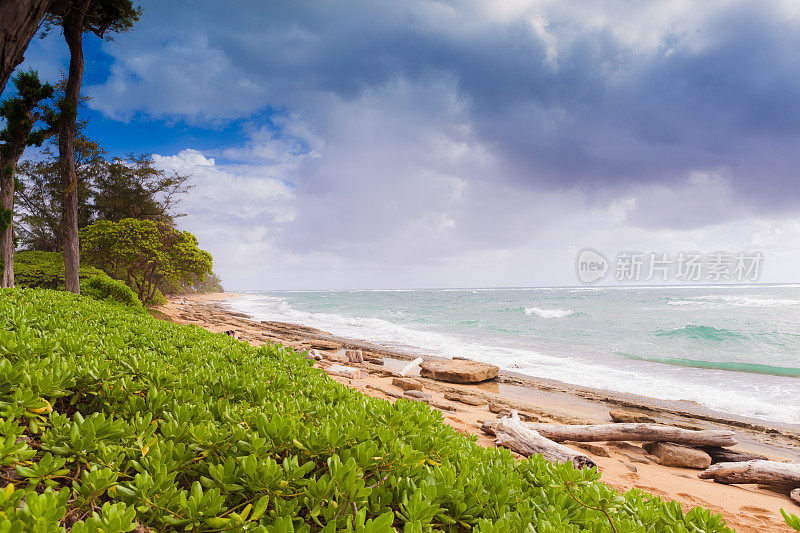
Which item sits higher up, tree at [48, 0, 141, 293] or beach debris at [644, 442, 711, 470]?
tree at [48, 0, 141, 293]

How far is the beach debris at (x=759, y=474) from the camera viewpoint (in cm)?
523

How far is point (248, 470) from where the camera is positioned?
5.15ft

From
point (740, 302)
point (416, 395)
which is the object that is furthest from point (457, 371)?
point (740, 302)

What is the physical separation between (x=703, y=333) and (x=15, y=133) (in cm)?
3674

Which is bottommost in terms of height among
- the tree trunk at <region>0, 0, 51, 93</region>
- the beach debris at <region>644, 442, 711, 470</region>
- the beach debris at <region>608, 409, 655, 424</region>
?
the beach debris at <region>608, 409, 655, 424</region>

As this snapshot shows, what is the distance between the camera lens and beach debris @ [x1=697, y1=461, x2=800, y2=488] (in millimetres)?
5227

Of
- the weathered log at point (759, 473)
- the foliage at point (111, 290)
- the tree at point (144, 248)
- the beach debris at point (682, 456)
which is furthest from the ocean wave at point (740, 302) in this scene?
the foliage at point (111, 290)

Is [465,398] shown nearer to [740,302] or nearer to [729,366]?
[729,366]

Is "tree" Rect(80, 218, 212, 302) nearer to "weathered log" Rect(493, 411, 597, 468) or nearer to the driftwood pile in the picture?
the driftwood pile

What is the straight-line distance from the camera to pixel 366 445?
1.87m

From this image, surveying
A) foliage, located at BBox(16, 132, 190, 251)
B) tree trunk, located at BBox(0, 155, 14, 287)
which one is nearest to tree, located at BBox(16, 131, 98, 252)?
foliage, located at BBox(16, 132, 190, 251)

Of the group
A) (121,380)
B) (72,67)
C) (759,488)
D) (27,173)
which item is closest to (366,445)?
(121,380)

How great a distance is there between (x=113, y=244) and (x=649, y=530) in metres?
23.7

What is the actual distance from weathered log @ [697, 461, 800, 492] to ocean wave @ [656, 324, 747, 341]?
68.2ft
